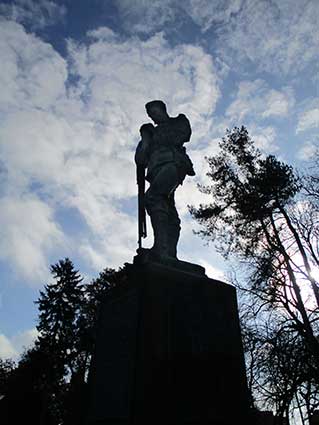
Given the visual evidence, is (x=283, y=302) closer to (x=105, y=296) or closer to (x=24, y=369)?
(x=105, y=296)

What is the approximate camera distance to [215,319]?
12.6 ft

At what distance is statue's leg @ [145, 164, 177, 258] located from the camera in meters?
4.66

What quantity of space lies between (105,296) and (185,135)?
2.74 m

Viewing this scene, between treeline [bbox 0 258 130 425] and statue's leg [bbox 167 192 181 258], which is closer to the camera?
statue's leg [bbox 167 192 181 258]

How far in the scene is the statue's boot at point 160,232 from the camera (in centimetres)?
451

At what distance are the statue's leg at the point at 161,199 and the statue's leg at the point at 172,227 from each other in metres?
0.06

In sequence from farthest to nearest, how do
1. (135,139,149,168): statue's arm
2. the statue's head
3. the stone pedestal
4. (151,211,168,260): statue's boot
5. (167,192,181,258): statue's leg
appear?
the statue's head, (135,139,149,168): statue's arm, (167,192,181,258): statue's leg, (151,211,168,260): statue's boot, the stone pedestal

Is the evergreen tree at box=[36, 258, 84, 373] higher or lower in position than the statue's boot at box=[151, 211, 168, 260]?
higher

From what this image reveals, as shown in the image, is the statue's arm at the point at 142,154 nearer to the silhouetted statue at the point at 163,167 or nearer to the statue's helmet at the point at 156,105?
the silhouetted statue at the point at 163,167

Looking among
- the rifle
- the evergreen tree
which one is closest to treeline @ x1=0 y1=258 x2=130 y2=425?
the evergreen tree

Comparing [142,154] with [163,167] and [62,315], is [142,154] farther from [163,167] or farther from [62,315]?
[62,315]

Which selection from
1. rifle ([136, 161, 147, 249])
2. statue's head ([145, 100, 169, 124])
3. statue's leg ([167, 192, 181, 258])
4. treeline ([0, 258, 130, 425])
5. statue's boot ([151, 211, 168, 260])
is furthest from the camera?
treeline ([0, 258, 130, 425])

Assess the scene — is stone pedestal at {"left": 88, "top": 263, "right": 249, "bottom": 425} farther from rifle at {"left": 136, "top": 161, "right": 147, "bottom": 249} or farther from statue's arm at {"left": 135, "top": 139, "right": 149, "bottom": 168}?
statue's arm at {"left": 135, "top": 139, "right": 149, "bottom": 168}

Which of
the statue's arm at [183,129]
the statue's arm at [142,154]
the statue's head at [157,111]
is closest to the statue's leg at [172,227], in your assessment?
the statue's arm at [142,154]
